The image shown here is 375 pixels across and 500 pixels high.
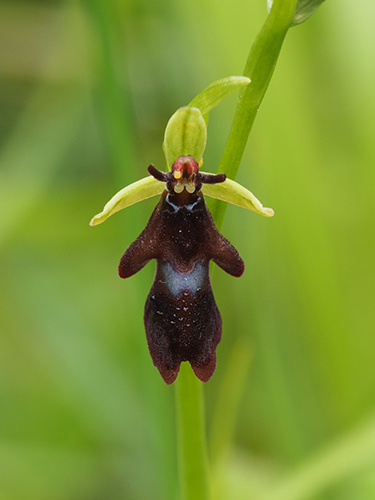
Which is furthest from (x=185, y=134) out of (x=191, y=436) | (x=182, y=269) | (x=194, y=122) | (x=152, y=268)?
(x=152, y=268)

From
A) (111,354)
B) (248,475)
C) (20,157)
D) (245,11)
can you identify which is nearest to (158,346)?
(248,475)

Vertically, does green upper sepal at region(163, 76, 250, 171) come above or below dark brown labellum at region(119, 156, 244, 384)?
above

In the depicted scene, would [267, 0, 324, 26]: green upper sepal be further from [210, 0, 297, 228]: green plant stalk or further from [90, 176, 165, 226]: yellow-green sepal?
[90, 176, 165, 226]: yellow-green sepal

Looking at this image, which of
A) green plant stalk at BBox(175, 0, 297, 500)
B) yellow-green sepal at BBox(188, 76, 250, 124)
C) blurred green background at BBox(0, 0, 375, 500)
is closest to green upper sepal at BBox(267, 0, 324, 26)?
green plant stalk at BBox(175, 0, 297, 500)

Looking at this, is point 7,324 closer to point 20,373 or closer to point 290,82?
point 20,373

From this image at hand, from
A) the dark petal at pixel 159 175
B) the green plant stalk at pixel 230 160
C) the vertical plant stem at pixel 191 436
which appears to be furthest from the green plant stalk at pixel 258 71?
the vertical plant stem at pixel 191 436

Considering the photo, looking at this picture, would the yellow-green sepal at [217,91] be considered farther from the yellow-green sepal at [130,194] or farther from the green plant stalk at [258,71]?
the yellow-green sepal at [130,194]
